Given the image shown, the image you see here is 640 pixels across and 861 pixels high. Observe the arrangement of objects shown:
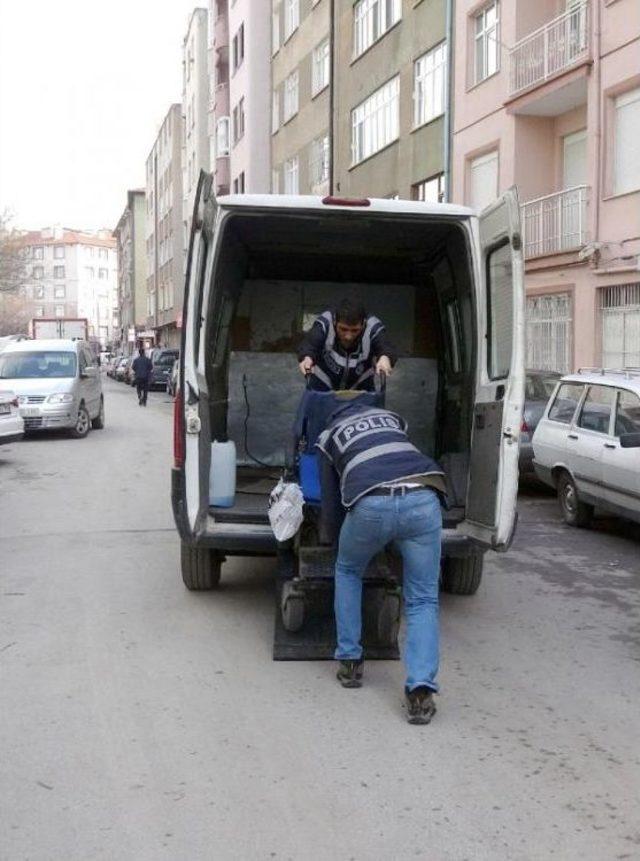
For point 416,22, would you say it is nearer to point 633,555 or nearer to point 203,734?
point 633,555

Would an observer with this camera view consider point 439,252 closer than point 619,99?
Yes

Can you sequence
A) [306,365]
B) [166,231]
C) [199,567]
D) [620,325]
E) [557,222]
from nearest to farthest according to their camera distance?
[306,365] < [199,567] < [620,325] < [557,222] < [166,231]

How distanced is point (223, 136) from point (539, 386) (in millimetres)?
39276

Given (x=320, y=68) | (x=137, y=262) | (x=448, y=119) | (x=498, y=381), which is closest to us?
(x=498, y=381)

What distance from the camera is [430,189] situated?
1016 inches

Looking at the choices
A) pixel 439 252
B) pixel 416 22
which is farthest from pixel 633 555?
pixel 416 22

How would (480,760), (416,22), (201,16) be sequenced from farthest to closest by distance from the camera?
(201,16) < (416,22) < (480,760)

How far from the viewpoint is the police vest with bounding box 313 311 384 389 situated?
6609mm

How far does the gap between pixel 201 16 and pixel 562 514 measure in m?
53.8

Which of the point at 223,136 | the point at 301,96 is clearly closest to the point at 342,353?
the point at 301,96

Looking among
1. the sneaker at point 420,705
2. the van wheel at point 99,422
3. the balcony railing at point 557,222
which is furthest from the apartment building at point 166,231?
the sneaker at point 420,705

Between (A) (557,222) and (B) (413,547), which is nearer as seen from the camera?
(B) (413,547)

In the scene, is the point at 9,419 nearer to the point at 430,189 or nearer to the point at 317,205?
the point at 317,205

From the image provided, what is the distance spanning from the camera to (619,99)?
1797cm
